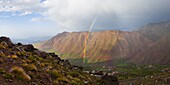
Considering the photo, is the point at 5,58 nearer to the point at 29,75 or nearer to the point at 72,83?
the point at 29,75

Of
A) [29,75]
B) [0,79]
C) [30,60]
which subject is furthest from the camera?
[30,60]

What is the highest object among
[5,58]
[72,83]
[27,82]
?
[5,58]

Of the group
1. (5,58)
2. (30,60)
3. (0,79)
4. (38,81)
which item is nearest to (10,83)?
(0,79)

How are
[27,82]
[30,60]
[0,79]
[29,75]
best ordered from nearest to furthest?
[0,79], [27,82], [29,75], [30,60]

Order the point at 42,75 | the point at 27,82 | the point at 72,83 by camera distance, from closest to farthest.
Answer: the point at 27,82 < the point at 42,75 < the point at 72,83

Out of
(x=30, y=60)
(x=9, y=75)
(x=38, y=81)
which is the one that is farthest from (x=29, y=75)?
(x=30, y=60)

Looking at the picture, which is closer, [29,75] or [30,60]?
[29,75]

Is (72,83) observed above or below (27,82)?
below

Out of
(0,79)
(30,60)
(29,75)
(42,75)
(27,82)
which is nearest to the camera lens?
(0,79)

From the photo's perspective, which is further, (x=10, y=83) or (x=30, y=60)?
(x=30, y=60)
